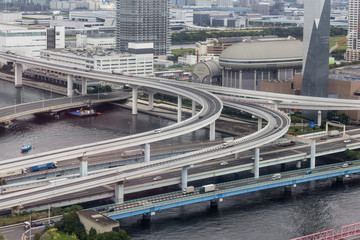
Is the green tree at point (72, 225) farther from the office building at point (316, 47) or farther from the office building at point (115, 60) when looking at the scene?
the office building at point (115, 60)

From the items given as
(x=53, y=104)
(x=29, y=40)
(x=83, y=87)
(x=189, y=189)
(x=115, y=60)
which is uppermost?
(x=29, y=40)

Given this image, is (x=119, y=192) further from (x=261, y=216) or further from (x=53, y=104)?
(x=53, y=104)

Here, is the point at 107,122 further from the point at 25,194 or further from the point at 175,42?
the point at 175,42

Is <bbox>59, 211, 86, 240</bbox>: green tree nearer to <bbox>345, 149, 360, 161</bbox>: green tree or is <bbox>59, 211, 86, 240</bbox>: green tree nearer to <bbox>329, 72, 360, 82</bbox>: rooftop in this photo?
<bbox>345, 149, 360, 161</bbox>: green tree

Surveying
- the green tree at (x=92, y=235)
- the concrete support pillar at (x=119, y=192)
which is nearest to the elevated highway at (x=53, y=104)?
the concrete support pillar at (x=119, y=192)

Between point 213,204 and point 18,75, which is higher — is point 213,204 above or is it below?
below

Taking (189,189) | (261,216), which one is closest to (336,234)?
(261,216)

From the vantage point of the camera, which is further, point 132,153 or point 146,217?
point 132,153

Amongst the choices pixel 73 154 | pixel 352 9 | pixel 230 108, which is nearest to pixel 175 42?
pixel 352 9
